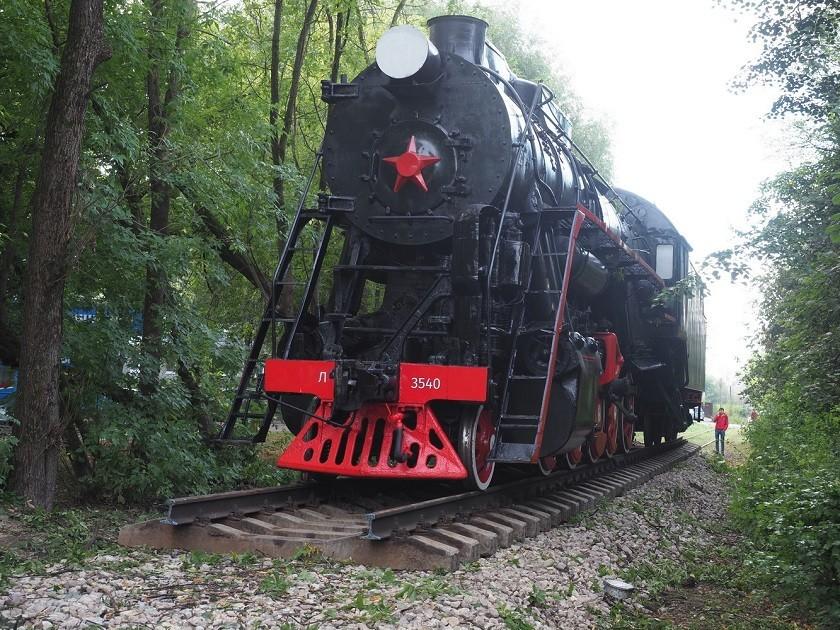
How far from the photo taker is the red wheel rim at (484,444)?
6879 mm

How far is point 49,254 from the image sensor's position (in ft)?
22.7

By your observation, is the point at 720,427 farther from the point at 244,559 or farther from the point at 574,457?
the point at 244,559

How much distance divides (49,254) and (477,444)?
3.98 metres

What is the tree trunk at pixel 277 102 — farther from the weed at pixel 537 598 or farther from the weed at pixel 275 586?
the weed at pixel 537 598

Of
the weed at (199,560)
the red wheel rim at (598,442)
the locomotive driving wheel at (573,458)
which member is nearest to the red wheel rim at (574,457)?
the locomotive driving wheel at (573,458)

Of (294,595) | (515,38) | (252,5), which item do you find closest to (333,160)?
(294,595)

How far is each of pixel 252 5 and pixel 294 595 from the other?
10801 mm

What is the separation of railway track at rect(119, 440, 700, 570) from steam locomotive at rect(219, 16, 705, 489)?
0.96 feet

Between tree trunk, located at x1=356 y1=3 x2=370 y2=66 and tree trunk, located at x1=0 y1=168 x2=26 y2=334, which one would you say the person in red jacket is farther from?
tree trunk, located at x1=0 y1=168 x2=26 y2=334

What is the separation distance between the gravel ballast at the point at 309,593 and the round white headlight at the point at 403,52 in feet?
13.3

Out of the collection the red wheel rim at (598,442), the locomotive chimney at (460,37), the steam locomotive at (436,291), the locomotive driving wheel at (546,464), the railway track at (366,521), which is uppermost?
the locomotive chimney at (460,37)

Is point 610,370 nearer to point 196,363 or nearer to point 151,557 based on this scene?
point 196,363

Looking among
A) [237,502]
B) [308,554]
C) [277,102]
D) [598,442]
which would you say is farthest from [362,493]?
[277,102]

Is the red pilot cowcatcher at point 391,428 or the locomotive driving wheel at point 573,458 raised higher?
the red pilot cowcatcher at point 391,428
